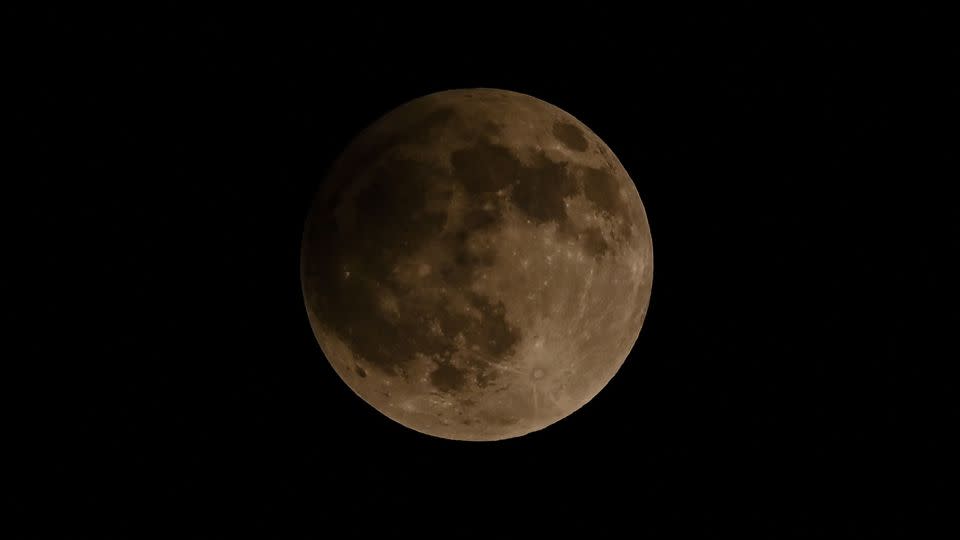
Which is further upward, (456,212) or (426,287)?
(456,212)

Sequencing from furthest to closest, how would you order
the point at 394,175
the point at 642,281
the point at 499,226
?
the point at 642,281 < the point at 394,175 < the point at 499,226

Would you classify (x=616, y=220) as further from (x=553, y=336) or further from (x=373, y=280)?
(x=373, y=280)

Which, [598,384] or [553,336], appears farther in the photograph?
[598,384]

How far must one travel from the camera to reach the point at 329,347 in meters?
3.21

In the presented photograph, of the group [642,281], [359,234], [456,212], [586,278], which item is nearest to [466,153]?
[456,212]

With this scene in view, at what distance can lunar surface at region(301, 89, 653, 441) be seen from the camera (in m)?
2.65

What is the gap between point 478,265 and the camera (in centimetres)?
262

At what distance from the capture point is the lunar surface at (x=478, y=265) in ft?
8.68

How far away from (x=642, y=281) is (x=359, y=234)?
5.00 feet

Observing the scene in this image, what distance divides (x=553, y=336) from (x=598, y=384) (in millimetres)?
640

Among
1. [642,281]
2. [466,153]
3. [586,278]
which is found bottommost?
[586,278]

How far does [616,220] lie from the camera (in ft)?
9.64

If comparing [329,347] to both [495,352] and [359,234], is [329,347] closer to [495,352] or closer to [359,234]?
[359,234]

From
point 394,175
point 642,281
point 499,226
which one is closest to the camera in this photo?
point 499,226
